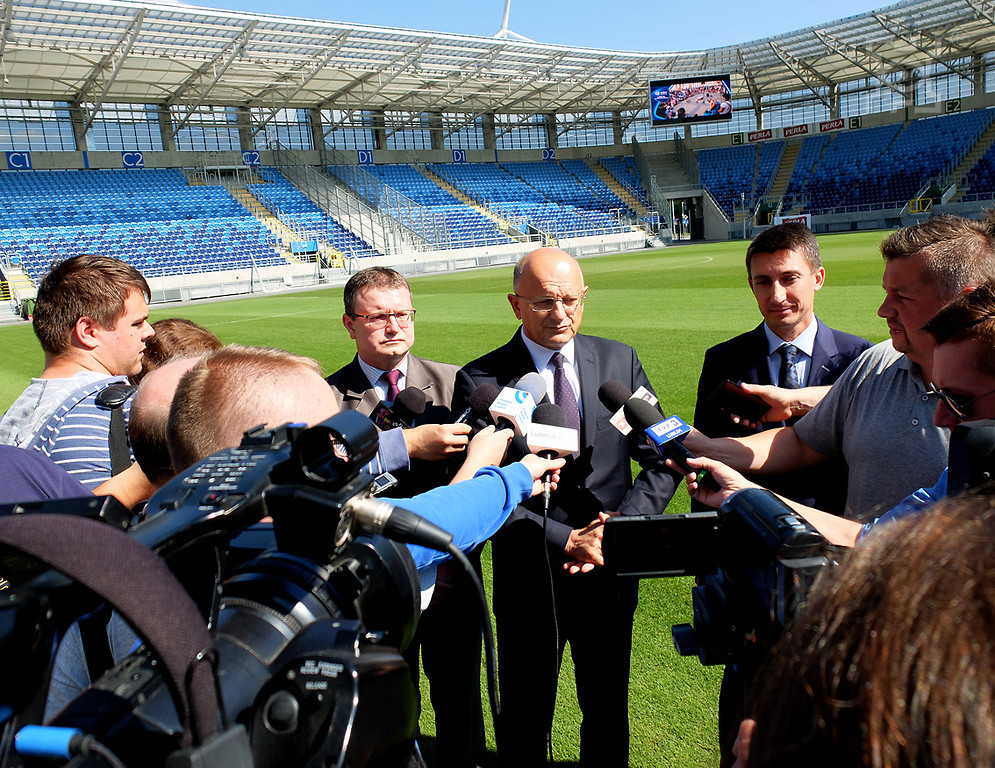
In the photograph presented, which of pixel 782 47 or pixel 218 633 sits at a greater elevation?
pixel 782 47

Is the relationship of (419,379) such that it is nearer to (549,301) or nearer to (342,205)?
(549,301)

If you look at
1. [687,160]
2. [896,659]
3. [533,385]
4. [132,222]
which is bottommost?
[533,385]

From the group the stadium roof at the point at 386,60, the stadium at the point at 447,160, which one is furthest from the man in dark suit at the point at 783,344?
the stadium roof at the point at 386,60

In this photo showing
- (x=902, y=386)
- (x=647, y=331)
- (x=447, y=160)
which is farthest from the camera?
(x=447, y=160)

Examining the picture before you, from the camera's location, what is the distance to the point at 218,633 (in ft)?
2.71

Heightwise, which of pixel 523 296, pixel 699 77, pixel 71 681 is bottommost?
pixel 71 681

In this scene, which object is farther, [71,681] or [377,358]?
[377,358]

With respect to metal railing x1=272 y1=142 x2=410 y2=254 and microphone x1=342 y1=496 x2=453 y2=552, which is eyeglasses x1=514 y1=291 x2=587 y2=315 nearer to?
microphone x1=342 y1=496 x2=453 y2=552

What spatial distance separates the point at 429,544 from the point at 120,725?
44cm

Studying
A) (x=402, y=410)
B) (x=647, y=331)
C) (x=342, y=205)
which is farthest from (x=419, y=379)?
(x=342, y=205)

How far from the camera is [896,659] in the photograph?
0.66m

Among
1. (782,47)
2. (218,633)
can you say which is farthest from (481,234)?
(218,633)

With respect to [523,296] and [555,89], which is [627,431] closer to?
[523,296]

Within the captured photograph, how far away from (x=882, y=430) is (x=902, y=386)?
0.16 metres
